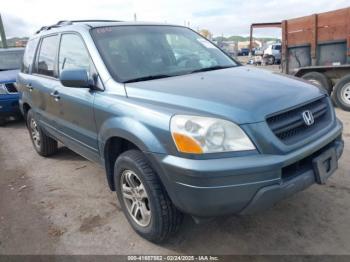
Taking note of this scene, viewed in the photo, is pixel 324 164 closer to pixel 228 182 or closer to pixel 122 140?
pixel 228 182

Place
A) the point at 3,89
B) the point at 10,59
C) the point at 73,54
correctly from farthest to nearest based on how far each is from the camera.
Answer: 1. the point at 10,59
2. the point at 3,89
3. the point at 73,54

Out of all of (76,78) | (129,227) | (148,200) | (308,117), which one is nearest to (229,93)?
(308,117)

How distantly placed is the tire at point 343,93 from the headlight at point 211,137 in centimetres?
597

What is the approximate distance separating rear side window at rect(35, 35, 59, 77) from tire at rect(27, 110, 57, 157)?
0.90 m

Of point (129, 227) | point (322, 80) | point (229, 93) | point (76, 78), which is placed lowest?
point (129, 227)

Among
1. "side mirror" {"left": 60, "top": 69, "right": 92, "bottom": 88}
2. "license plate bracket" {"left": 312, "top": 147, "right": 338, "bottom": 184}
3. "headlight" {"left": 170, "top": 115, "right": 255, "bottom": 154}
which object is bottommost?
"license plate bracket" {"left": 312, "top": 147, "right": 338, "bottom": 184}

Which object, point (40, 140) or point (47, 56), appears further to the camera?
point (40, 140)

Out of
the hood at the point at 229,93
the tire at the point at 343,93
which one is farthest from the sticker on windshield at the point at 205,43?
the tire at the point at 343,93

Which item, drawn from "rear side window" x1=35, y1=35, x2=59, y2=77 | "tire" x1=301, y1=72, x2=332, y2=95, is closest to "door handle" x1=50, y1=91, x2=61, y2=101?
"rear side window" x1=35, y1=35, x2=59, y2=77

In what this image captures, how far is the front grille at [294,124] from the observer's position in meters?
2.40

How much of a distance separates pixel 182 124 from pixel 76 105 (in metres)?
1.54

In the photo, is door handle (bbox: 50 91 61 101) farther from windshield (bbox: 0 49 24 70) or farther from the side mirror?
windshield (bbox: 0 49 24 70)

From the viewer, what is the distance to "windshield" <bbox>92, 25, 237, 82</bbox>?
311cm

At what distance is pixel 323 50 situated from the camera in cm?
796
